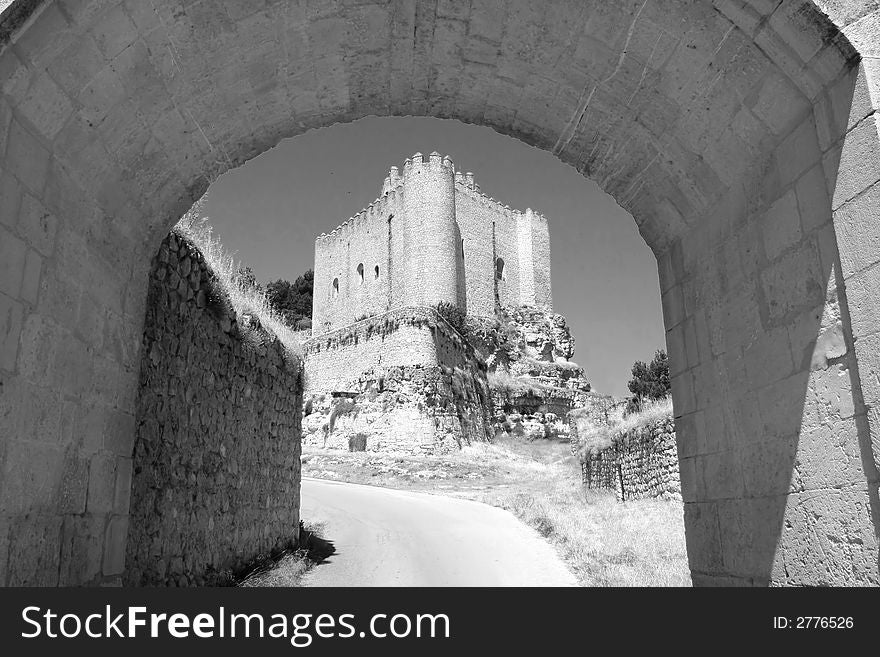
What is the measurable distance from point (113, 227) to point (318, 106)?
1.72 m

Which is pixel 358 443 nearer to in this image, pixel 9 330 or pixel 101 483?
pixel 101 483

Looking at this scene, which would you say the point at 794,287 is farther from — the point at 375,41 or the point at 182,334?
the point at 182,334

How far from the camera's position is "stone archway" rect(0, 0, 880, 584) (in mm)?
3529

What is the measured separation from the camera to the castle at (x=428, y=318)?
34.8 meters

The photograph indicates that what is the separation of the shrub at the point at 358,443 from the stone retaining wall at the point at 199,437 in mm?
22719

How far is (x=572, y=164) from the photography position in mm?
5699

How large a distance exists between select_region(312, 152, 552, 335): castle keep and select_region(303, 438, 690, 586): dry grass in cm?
1197

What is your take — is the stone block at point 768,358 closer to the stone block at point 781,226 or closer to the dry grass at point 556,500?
the stone block at point 781,226

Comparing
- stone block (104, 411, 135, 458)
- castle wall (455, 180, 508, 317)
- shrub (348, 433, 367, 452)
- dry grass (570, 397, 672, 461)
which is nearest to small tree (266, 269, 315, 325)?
castle wall (455, 180, 508, 317)

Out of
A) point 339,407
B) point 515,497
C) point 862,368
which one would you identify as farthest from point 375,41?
point 339,407

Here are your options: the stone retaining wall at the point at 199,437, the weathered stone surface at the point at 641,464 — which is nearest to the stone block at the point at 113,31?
the stone retaining wall at the point at 199,437

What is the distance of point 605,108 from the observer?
16.1ft

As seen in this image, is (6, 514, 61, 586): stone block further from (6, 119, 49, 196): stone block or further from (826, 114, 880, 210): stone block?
(826, 114, 880, 210): stone block

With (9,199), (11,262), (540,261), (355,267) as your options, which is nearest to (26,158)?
(9,199)
